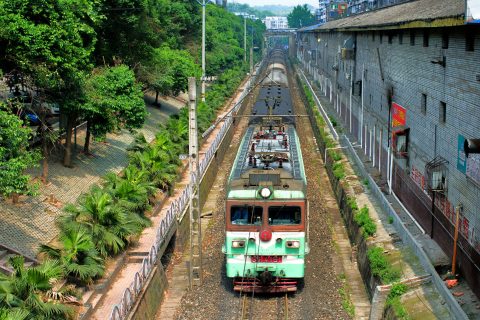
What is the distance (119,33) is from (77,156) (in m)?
7.53

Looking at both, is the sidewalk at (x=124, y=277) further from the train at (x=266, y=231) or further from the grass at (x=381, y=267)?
the grass at (x=381, y=267)

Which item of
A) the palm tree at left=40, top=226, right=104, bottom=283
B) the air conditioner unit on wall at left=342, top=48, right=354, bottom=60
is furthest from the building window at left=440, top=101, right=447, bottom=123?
the air conditioner unit on wall at left=342, top=48, right=354, bottom=60

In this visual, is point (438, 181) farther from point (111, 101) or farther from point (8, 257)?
point (111, 101)

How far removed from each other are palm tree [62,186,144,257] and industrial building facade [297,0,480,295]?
30.3 feet

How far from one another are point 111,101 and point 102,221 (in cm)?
809

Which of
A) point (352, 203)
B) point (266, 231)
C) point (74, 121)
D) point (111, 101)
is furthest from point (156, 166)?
point (266, 231)

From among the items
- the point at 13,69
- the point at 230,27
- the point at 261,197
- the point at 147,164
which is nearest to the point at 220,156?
the point at 147,164

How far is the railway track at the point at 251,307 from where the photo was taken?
A: 616 inches

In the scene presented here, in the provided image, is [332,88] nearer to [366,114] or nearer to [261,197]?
[366,114]

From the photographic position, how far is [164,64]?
38719 mm

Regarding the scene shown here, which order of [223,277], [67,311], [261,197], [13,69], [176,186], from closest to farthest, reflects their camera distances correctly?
[67,311], [261,197], [223,277], [13,69], [176,186]

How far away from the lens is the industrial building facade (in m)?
15.7

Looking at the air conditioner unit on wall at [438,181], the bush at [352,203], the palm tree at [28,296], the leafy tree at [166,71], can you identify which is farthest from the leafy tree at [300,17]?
the palm tree at [28,296]

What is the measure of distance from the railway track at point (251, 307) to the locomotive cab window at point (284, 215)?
7.11 ft
